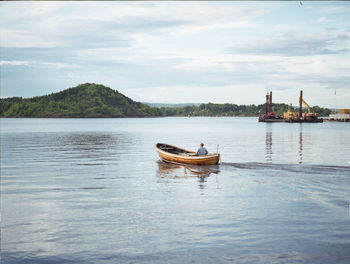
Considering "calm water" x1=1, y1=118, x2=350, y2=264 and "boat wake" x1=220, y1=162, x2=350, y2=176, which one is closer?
"calm water" x1=1, y1=118, x2=350, y2=264

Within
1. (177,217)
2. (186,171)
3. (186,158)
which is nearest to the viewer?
(177,217)

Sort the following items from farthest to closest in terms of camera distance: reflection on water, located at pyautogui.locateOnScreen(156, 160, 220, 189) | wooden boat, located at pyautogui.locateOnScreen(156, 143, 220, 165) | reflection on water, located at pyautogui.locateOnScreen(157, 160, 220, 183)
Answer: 1. wooden boat, located at pyautogui.locateOnScreen(156, 143, 220, 165)
2. reflection on water, located at pyautogui.locateOnScreen(157, 160, 220, 183)
3. reflection on water, located at pyautogui.locateOnScreen(156, 160, 220, 189)

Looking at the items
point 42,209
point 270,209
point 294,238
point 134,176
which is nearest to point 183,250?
point 294,238

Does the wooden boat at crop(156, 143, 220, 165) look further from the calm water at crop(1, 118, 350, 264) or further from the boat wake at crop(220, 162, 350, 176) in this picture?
the calm water at crop(1, 118, 350, 264)

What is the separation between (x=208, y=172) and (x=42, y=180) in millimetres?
16255

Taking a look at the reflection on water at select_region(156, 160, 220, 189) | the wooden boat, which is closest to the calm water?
the reflection on water at select_region(156, 160, 220, 189)

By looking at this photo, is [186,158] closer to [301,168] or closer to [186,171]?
[186,171]

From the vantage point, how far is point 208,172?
38906 millimetres

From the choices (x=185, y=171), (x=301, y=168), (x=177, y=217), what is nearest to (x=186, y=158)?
(x=185, y=171)

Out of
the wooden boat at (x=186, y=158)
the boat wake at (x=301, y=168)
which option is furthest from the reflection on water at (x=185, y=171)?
the boat wake at (x=301, y=168)

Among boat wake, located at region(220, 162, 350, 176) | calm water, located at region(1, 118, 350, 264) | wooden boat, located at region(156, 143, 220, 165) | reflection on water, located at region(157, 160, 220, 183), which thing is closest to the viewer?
calm water, located at region(1, 118, 350, 264)

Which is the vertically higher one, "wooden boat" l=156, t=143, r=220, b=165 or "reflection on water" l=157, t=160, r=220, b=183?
"wooden boat" l=156, t=143, r=220, b=165

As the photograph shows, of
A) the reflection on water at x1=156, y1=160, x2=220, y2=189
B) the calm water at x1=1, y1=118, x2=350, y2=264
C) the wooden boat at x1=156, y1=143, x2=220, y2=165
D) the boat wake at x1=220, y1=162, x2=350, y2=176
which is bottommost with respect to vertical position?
the calm water at x1=1, y1=118, x2=350, y2=264

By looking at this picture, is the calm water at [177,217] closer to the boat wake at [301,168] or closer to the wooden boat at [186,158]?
the boat wake at [301,168]
